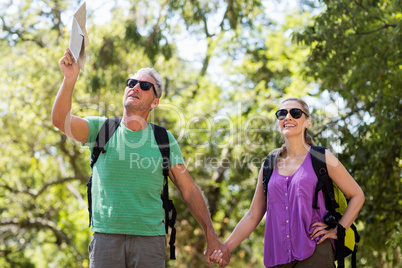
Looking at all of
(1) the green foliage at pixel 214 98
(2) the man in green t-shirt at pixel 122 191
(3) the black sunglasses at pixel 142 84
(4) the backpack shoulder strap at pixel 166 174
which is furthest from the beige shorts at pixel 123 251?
(1) the green foliage at pixel 214 98

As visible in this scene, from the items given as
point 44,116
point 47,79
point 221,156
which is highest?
point 47,79

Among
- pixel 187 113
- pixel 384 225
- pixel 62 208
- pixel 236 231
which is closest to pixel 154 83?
pixel 236 231

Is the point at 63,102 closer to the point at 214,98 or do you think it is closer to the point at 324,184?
the point at 324,184

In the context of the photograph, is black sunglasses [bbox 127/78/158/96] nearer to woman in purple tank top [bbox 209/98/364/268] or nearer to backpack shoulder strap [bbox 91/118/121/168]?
backpack shoulder strap [bbox 91/118/121/168]

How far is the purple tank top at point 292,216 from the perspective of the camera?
3.39m

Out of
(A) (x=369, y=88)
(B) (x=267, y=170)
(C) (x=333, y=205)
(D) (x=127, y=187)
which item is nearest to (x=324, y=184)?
(C) (x=333, y=205)

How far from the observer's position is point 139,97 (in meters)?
3.65

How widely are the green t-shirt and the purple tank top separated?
30.6 inches

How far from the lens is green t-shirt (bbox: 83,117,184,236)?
323 cm

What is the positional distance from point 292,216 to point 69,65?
5.77 ft

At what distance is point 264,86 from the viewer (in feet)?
46.5

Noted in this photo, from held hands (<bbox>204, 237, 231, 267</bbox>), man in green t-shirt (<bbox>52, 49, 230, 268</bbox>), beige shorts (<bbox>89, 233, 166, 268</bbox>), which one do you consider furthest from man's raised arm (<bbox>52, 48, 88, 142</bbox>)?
held hands (<bbox>204, 237, 231, 267</bbox>)

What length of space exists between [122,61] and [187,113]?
2.23m

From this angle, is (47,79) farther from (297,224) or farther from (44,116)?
(297,224)
